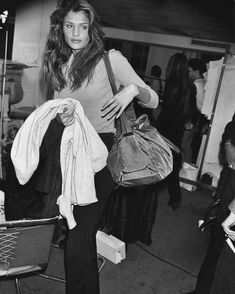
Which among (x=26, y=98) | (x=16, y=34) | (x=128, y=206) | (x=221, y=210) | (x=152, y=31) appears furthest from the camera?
(x=152, y=31)

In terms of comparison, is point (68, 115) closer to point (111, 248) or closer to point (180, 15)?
point (111, 248)

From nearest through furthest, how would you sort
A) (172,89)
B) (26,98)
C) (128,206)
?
(128,206) → (172,89) → (26,98)

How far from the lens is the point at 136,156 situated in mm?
1564

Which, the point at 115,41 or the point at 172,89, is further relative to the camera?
the point at 115,41

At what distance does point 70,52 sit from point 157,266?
70.4 inches

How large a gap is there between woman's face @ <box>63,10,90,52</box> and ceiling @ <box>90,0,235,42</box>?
110 inches

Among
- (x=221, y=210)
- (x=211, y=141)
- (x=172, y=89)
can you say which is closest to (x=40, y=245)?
(x=221, y=210)

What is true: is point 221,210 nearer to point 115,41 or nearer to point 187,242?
point 187,242

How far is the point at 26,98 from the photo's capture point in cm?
425

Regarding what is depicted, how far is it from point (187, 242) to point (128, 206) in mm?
728

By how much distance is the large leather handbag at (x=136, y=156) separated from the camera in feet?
5.13

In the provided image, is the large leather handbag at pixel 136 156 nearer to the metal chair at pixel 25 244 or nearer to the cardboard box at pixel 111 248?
the metal chair at pixel 25 244

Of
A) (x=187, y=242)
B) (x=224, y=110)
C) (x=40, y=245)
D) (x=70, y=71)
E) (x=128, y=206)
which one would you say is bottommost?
(x=187, y=242)

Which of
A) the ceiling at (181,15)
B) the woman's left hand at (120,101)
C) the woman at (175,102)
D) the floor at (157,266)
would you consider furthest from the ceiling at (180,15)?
the woman's left hand at (120,101)
